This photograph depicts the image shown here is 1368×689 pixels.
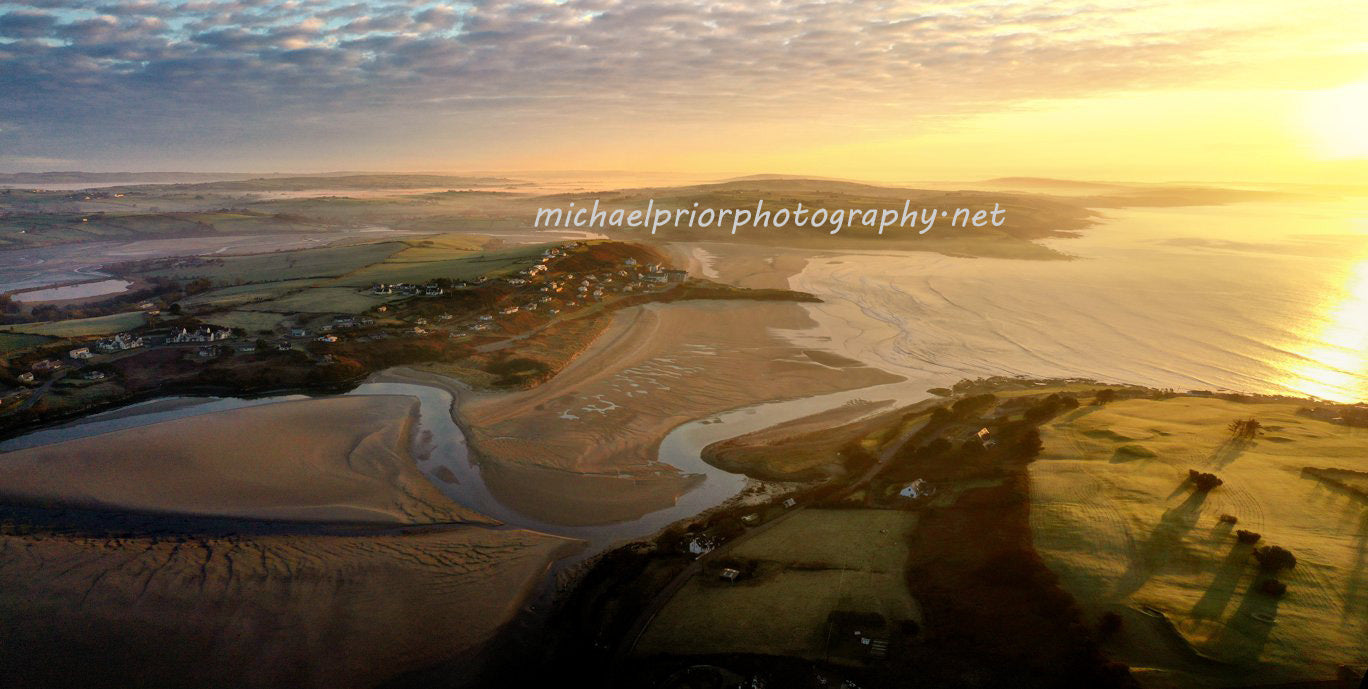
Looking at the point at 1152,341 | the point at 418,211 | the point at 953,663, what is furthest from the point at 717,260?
the point at 418,211

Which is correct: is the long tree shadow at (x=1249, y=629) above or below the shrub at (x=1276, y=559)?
below

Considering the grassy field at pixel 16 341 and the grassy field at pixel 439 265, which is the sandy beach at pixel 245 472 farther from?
the grassy field at pixel 439 265

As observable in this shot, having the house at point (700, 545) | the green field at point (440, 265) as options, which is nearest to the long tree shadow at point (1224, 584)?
the house at point (700, 545)

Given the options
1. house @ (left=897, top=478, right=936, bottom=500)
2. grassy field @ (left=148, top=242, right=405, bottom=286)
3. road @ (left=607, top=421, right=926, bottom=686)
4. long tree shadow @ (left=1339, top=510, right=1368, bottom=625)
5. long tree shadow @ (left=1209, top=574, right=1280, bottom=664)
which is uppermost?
grassy field @ (left=148, top=242, right=405, bottom=286)

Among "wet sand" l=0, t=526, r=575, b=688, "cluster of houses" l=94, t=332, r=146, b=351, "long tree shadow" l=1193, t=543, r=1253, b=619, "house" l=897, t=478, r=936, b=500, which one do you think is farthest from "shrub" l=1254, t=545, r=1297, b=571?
"cluster of houses" l=94, t=332, r=146, b=351

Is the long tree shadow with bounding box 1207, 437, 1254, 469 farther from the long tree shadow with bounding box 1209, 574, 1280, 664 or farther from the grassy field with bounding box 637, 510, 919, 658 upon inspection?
the grassy field with bounding box 637, 510, 919, 658

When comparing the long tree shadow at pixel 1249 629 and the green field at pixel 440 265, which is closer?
the long tree shadow at pixel 1249 629

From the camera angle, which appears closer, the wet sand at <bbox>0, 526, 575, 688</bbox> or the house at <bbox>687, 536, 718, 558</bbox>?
the wet sand at <bbox>0, 526, 575, 688</bbox>
